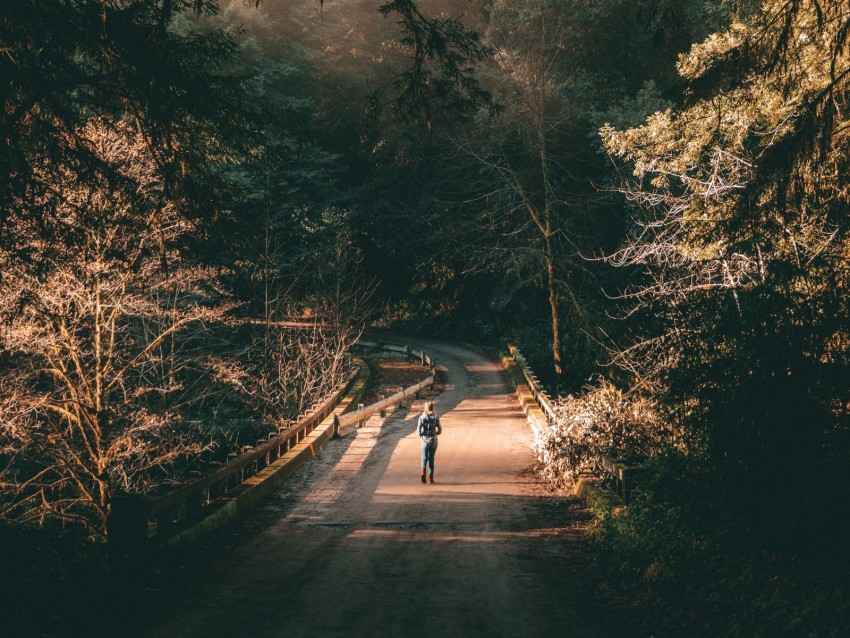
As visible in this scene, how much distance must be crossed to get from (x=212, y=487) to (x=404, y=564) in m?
7.78

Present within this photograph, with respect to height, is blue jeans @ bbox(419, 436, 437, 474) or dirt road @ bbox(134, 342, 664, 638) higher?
blue jeans @ bbox(419, 436, 437, 474)

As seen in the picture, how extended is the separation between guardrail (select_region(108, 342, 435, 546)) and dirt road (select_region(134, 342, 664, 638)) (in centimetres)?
71

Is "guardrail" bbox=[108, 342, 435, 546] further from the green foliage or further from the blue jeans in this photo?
the green foliage

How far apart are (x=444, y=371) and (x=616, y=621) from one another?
30609 millimetres

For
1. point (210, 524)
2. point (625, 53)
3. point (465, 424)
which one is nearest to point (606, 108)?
point (625, 53)

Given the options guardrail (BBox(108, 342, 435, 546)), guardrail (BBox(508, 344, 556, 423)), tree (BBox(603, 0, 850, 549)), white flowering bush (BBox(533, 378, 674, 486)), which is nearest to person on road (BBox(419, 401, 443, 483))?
white flowering bush (BBox(533, 378, 674, 486))

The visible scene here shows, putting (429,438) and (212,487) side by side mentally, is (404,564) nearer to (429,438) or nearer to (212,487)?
(429,438)

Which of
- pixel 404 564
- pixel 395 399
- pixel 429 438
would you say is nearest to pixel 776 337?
pixel 404 564

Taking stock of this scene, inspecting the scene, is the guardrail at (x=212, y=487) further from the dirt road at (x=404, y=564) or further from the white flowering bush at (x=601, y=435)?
the white flowering bush at (x=601, y=435)

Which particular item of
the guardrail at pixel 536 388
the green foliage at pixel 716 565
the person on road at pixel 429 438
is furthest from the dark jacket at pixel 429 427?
the green foliage at pixel 716 565

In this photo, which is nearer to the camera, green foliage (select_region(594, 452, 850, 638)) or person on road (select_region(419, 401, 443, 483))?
green foliage (select_region(594, 452, 850, 638))

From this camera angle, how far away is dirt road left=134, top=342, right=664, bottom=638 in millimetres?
7359

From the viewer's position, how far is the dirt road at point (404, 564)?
736 cm

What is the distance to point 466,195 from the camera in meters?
47.0
